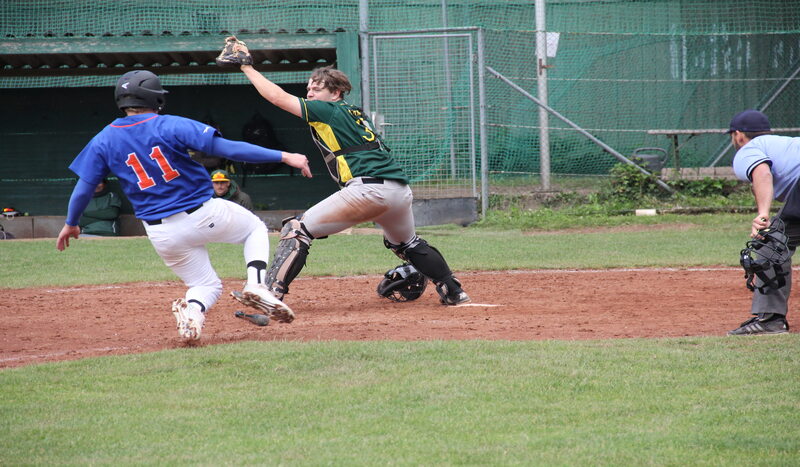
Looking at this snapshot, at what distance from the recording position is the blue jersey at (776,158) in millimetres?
5855

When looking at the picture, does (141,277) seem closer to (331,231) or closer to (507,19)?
(331,231)

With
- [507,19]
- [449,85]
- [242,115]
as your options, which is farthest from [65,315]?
[507,19]

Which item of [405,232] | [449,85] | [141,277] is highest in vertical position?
[449,85]

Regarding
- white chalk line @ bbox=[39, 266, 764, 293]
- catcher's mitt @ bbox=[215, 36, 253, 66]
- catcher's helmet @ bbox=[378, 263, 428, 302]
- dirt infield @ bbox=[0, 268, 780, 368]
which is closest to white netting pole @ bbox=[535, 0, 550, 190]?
white chalk line @ bbox=[39, 266, 764, 293]

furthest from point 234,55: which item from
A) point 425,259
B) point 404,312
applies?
point 404,312

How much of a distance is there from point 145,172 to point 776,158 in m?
3.92

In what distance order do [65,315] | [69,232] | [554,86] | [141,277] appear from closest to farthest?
[69,232]
[65,315]
[141,277]
[554,86]

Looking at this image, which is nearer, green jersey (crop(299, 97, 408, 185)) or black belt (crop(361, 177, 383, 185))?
green jersey (crop(299, 97, 408, 185))

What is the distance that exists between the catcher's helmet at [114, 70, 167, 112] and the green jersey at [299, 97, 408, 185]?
127cm

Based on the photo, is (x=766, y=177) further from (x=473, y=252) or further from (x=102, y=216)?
(x=102, y=216)

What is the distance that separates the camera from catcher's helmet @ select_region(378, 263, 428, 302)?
796 centimetres

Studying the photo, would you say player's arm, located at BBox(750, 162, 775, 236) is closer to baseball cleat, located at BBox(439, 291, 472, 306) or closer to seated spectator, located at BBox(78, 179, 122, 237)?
baseball cleat, located at BBox(439, 291, 472, 306)

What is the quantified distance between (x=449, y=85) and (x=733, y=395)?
12164mm

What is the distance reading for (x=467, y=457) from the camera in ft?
11.7
